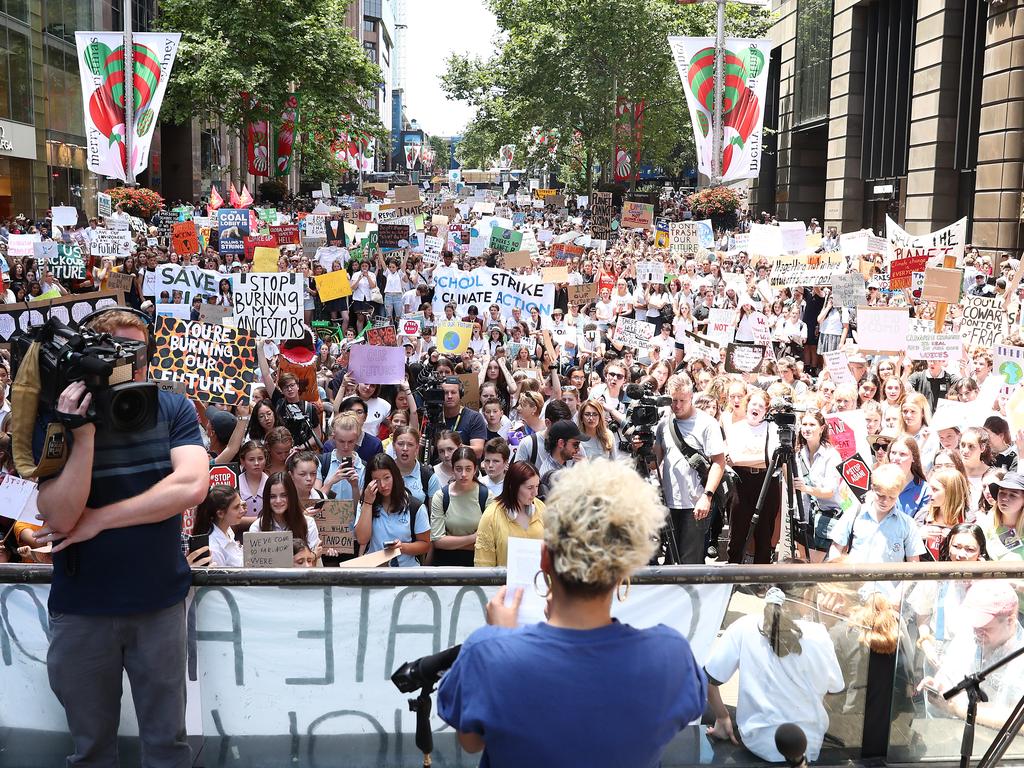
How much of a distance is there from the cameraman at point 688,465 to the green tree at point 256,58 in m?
38.4

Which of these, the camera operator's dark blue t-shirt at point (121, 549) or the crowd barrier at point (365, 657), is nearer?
the camera operator's dark blue t-shirt at point (121, 549)

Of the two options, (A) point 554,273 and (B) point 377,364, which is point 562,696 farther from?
(A) point 554,273

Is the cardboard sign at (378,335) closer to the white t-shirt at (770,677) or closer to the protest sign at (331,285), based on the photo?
the protest sign at (331,285)

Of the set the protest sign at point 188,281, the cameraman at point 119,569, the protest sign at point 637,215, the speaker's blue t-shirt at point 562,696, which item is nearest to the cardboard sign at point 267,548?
the cameraman at point 119,569

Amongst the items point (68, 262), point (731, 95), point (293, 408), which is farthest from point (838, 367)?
point (68, 262)

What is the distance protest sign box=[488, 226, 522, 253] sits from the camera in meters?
20.4

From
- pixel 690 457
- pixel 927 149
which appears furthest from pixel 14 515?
pixel 927 149

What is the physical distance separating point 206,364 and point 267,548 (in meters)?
4.30

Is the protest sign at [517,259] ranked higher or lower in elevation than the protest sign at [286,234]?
lower

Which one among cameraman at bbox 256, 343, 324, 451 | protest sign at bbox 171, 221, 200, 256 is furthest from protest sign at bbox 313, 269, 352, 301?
protest sign at bbox 171, 221, 200, 256

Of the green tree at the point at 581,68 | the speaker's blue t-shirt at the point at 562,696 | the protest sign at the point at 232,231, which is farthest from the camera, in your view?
the green tree at the point at 581,68

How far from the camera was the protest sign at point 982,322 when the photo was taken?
1198cm

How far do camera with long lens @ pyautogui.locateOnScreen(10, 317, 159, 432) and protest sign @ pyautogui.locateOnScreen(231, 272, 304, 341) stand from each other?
312 inches

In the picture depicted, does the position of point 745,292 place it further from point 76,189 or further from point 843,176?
point 76,189
